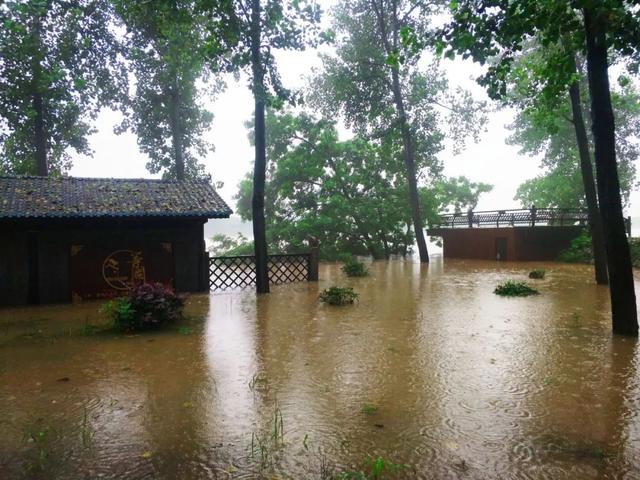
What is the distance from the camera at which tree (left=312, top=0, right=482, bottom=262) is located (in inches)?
897

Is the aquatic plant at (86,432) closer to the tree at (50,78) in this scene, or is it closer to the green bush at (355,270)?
the green bush at (355,270)

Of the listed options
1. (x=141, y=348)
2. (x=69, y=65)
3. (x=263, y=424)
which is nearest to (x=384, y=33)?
(x=69, y=65)

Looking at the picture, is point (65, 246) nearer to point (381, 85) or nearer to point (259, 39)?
point (259, 39)

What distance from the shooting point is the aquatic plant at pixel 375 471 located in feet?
10.3

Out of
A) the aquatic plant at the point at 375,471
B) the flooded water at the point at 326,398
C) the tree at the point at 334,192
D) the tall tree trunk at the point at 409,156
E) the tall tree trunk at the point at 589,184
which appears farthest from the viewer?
the tree at the point at 334,192

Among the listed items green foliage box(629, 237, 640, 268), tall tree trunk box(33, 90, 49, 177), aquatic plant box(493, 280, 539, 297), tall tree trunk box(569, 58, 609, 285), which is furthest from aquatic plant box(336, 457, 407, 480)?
tall tree trunk box(33, 90, 49, 177)

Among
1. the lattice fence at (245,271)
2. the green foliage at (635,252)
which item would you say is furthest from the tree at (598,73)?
the green foliage at (635,252)

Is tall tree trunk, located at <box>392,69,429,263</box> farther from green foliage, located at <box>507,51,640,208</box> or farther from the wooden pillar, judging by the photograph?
the wooden pillar

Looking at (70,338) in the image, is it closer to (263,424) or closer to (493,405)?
(263,424)

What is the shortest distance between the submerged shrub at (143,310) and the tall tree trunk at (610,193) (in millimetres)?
8276

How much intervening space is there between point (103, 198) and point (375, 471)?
1305 centimetres

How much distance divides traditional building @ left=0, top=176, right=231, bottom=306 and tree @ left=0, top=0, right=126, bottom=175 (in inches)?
372

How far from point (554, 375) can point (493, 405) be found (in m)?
1.48

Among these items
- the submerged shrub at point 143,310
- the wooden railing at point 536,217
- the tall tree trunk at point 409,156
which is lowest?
the submerged shrub at point 143,310
